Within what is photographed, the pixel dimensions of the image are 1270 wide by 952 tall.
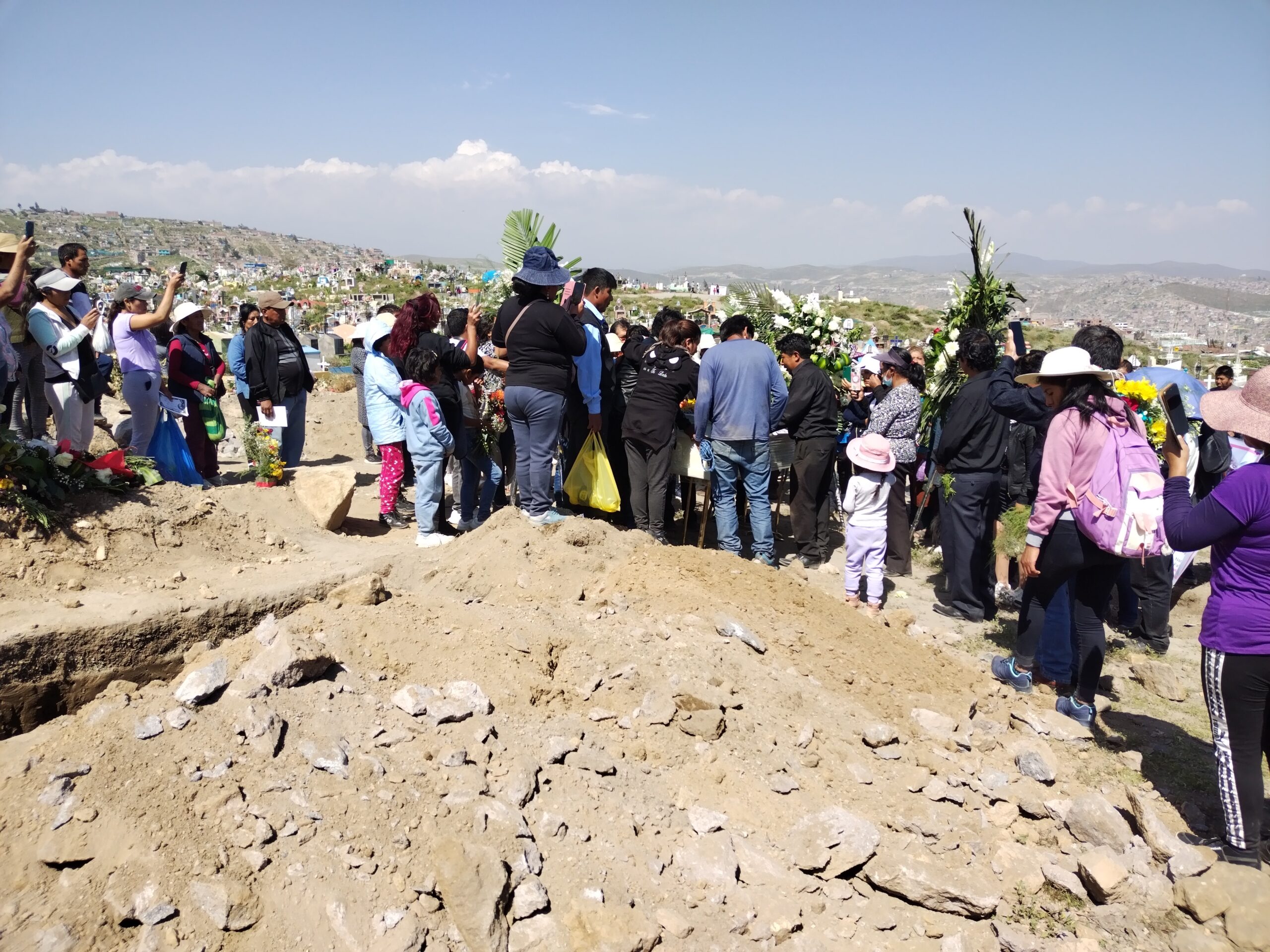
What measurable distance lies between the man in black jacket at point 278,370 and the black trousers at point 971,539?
21.4 ft

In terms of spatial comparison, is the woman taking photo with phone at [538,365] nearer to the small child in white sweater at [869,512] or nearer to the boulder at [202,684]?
the small child in white sweater at [869,512]

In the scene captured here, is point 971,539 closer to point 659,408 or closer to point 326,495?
point 659,408

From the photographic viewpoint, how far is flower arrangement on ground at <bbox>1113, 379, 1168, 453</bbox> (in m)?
5.73

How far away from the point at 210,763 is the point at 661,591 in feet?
9.44

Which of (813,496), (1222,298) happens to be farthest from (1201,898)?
(1222,298)

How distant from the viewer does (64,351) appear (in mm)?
6512

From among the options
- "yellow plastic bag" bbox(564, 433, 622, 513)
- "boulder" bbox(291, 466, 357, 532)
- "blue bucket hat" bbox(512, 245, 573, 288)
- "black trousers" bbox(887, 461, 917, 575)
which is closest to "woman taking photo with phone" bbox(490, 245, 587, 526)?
"blue bucket hat" bbox(512, 245, 573, 288)

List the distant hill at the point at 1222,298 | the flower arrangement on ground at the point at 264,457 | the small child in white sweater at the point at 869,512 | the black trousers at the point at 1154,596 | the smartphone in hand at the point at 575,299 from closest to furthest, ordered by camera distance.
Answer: the black trousers at the point at 1154,596 < the small child in white sweater at the point at 869,512 < the smartphone in hand at the point at 575,299 < the flower arrangement on ground at the point at 264,457 < the distant hill at the point at 1222,298

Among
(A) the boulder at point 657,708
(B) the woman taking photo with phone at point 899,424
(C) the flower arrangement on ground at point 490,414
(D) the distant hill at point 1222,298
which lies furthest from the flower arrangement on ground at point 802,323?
(D) the distant hill at point 1222,298

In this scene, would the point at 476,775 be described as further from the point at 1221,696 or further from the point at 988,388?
Answer: the point at 988,388

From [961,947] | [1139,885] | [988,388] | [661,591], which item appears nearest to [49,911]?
[961,947]

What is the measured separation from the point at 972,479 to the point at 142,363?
7006 millimetres

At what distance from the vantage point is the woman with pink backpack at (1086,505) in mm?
3939

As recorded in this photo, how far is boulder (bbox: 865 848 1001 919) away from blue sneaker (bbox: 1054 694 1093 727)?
5.34 ft
